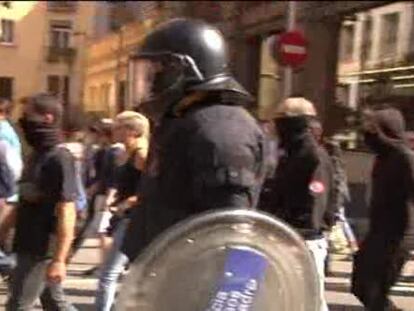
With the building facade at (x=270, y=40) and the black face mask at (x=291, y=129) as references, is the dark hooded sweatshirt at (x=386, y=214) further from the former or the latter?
the building facade at (x=270, y=40)

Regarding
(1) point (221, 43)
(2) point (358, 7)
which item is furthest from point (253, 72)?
(1) point (221, 43)

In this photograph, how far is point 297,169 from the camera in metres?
6.15

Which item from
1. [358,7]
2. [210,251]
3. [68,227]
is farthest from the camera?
[358,7]

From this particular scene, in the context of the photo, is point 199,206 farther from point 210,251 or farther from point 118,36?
point 118,36

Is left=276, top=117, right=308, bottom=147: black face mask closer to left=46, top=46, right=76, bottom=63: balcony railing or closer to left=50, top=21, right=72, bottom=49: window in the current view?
left=46, top=46, right=76, bottom=63: balcony railing

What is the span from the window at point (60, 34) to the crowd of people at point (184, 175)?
44963 millimetres

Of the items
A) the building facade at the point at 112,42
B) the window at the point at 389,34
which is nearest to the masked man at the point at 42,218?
the window at the point at 389,34

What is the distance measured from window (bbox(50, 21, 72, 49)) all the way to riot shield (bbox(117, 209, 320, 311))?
2012 inches

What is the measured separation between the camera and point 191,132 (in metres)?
3.55

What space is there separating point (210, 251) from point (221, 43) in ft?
2.53

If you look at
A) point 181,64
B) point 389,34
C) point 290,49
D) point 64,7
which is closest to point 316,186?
point 181,64

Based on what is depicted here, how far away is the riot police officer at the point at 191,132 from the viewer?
3488mm

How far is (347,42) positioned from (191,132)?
15442 mm

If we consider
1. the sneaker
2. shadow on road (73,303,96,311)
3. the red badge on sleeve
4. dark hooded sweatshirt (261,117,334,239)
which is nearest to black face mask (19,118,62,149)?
dark hooded sweatshirt (261,117,334,239)
